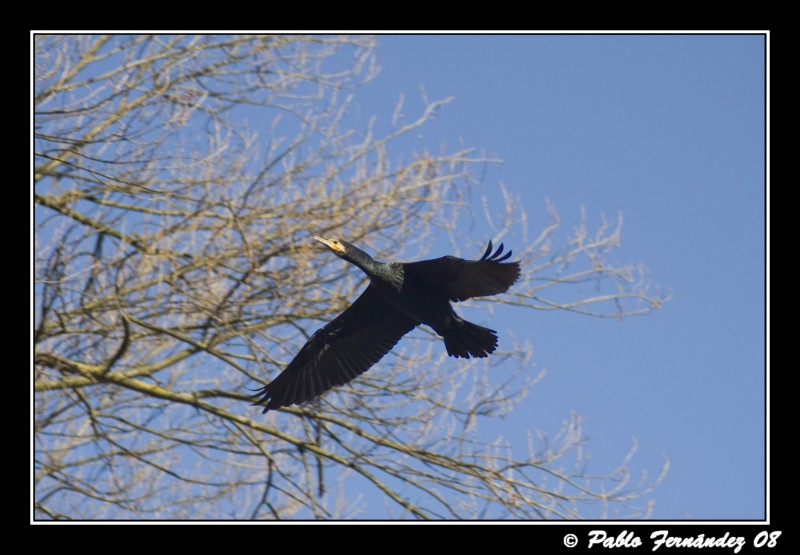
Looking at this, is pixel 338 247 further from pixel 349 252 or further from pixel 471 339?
pixel 471 339

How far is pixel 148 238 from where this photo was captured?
8484mm

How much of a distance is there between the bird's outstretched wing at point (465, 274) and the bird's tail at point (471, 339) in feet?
0.56

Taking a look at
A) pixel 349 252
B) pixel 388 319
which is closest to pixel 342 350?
pixel 388 319

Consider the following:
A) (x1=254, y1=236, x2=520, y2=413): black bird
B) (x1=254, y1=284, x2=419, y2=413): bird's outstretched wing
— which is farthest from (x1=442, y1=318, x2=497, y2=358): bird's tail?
(x1=254, y1=284, x2=419, y2=413): bird's outstretched wing

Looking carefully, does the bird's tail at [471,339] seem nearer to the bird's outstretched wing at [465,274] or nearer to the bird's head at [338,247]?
the bird's outstretched wing at [465,274]

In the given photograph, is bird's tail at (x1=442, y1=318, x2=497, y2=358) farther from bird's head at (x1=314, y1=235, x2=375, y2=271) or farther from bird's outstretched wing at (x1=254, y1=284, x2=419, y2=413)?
bird's outstretched wing at (x1=254, y1=284, x2=419, y2=413)

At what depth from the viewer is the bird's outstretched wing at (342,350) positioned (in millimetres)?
7574

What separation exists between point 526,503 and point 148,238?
323 cm

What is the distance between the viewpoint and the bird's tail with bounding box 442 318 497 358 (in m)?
6.92

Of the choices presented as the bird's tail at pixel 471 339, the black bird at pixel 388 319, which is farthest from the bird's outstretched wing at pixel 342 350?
the bird's tail at pixel 471 339

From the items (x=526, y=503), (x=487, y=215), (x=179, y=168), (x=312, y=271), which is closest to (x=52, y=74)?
(x=179, y=168)

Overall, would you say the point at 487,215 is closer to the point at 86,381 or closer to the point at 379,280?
the point at 379,280

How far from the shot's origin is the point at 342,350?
7.71 meters

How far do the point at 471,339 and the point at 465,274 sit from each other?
0.40 m
